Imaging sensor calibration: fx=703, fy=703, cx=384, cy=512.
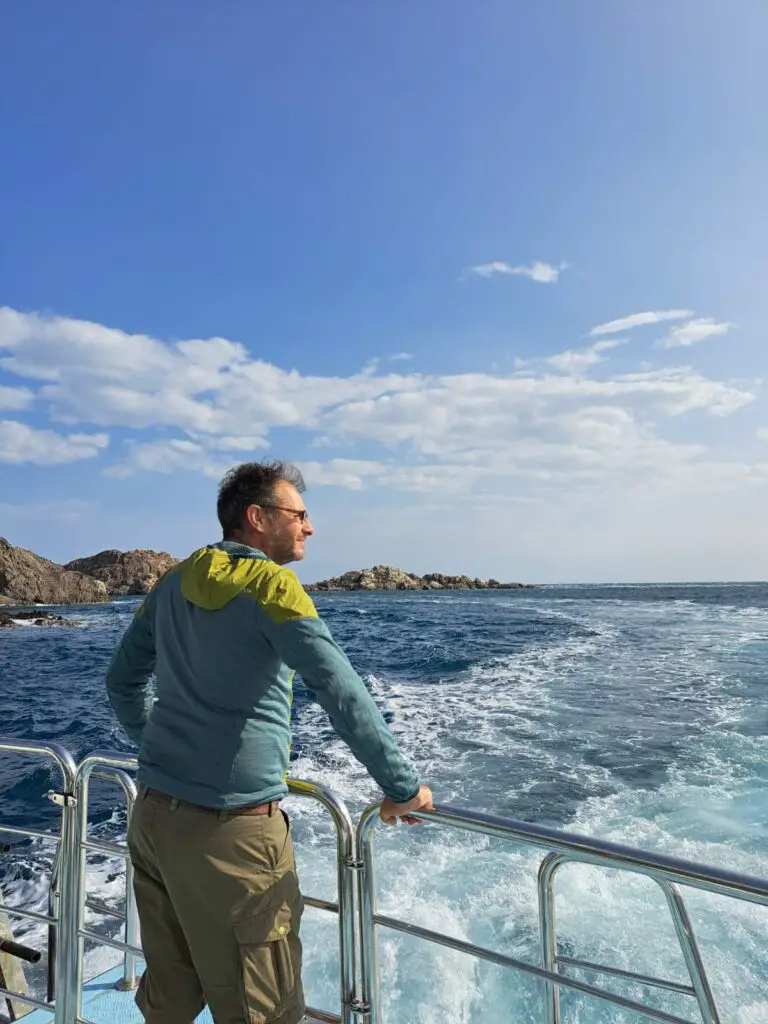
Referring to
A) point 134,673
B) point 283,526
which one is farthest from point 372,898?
point 283,526

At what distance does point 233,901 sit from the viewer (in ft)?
5.64

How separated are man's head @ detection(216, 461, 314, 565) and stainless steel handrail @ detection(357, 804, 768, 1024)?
778mm

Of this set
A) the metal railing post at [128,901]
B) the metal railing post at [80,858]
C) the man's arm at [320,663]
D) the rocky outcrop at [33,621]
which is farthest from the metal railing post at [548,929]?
the rocky outcrop at [33,621]

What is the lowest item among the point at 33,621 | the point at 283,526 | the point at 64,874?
the point at 33,621

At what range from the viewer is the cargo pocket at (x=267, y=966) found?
1716 millimetres

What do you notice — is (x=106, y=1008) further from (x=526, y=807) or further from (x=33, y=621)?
(x=33, y=621)

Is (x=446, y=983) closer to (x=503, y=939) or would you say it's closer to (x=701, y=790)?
(x=503, y=939)

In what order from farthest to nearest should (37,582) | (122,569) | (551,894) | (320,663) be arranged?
1. (122,569)
2. (37,582)
3. (551,894)
4. (320,663)

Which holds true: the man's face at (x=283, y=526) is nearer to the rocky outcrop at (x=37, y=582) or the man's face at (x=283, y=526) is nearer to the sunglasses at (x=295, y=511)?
the sunglasses at (x=295, y=511)

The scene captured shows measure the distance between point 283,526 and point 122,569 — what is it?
400 ft

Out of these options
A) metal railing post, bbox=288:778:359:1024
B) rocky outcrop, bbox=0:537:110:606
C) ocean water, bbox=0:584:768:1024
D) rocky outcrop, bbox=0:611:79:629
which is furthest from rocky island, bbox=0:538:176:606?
metal railing post, bbox=288:778:359:1024

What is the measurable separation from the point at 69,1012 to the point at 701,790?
6.86 metres

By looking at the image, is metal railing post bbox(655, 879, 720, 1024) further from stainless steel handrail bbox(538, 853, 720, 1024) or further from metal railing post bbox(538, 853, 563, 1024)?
metal railing post bbox(538, 853, 563, 1024)

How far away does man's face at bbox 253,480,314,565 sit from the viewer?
2.00 m
